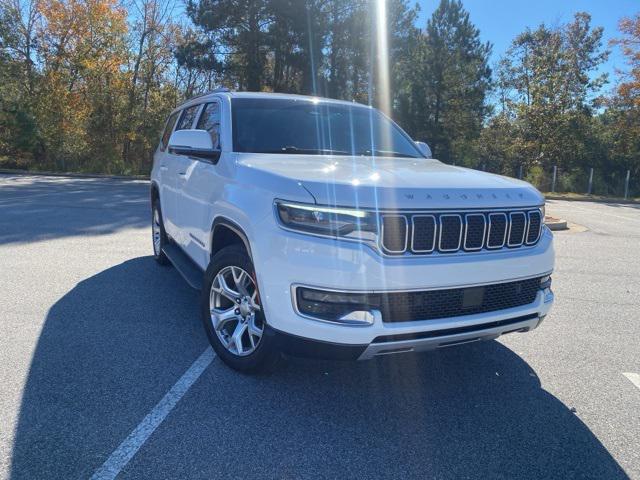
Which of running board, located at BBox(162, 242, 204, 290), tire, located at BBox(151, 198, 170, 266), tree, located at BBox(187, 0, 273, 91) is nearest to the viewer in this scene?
running board, located at BBox(162, 242, 204, 290)

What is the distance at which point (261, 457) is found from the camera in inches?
107

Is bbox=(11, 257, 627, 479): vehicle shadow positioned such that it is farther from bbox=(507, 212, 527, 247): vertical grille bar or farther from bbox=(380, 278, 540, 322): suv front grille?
bbox=(507, 212, 527, 247): vertical grille bar

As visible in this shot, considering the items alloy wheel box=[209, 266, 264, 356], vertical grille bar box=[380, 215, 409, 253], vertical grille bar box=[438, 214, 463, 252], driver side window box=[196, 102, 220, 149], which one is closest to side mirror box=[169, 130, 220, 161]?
driver side window box=[196, 102, 220, 149]

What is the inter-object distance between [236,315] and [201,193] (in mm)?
1231

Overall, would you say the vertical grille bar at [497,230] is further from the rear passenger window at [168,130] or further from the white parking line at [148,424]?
the rear passenger window at [168,130]

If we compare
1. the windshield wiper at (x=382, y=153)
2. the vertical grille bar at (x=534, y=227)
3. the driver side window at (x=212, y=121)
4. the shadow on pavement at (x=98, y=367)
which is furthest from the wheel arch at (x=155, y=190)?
the vertical grille bar at (x=534, y=227)

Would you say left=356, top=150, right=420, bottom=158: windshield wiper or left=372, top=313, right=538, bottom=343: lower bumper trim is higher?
left=356, top=150, right=420, bottom=158: windshield wiper

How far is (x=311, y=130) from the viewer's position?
15.0 feet

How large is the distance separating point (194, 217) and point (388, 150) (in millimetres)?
1818

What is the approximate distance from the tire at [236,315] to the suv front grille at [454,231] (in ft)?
3.12

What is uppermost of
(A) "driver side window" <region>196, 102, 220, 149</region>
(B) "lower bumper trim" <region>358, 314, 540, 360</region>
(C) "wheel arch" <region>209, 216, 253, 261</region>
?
Result: (A) "driver side window" <region>196, 102, 220, 149</region>

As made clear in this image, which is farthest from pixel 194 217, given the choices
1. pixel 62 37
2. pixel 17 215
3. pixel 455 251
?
pixel 62 37

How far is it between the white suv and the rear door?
4 centimetres

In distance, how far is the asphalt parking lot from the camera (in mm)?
2711
